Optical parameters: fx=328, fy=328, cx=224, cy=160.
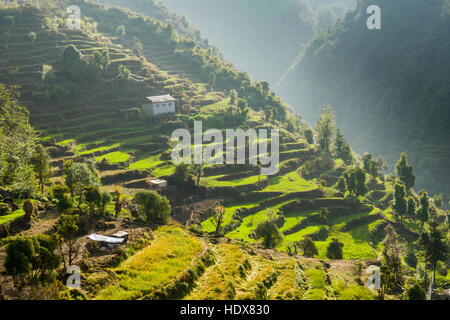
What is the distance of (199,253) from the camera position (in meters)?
33.7

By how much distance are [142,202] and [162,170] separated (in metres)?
26.3

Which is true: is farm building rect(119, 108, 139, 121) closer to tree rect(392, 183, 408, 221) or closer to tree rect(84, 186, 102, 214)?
tree rect(84, 186, 102, 214)

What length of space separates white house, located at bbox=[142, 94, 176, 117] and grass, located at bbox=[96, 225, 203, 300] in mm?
60744

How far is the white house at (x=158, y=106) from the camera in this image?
92.9m

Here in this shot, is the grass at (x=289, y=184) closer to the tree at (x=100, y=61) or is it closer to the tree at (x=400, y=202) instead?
the tree at (x=400, y=202)

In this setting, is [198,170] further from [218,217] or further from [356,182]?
[356,182]

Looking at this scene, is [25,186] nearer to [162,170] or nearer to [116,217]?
[116,217]

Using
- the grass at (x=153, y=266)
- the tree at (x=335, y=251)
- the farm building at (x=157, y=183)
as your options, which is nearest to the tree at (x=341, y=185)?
the tree at (x=335, y=251)

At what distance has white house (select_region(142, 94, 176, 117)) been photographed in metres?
92.9

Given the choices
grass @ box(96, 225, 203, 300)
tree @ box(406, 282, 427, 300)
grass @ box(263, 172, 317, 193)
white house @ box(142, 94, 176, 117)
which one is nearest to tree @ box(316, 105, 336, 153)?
grass @ box(263, 172, 317, 193)

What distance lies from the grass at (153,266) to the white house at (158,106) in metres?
60.7

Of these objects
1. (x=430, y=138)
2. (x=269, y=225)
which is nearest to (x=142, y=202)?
(x=269, y=225)

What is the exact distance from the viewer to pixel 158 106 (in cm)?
9344
